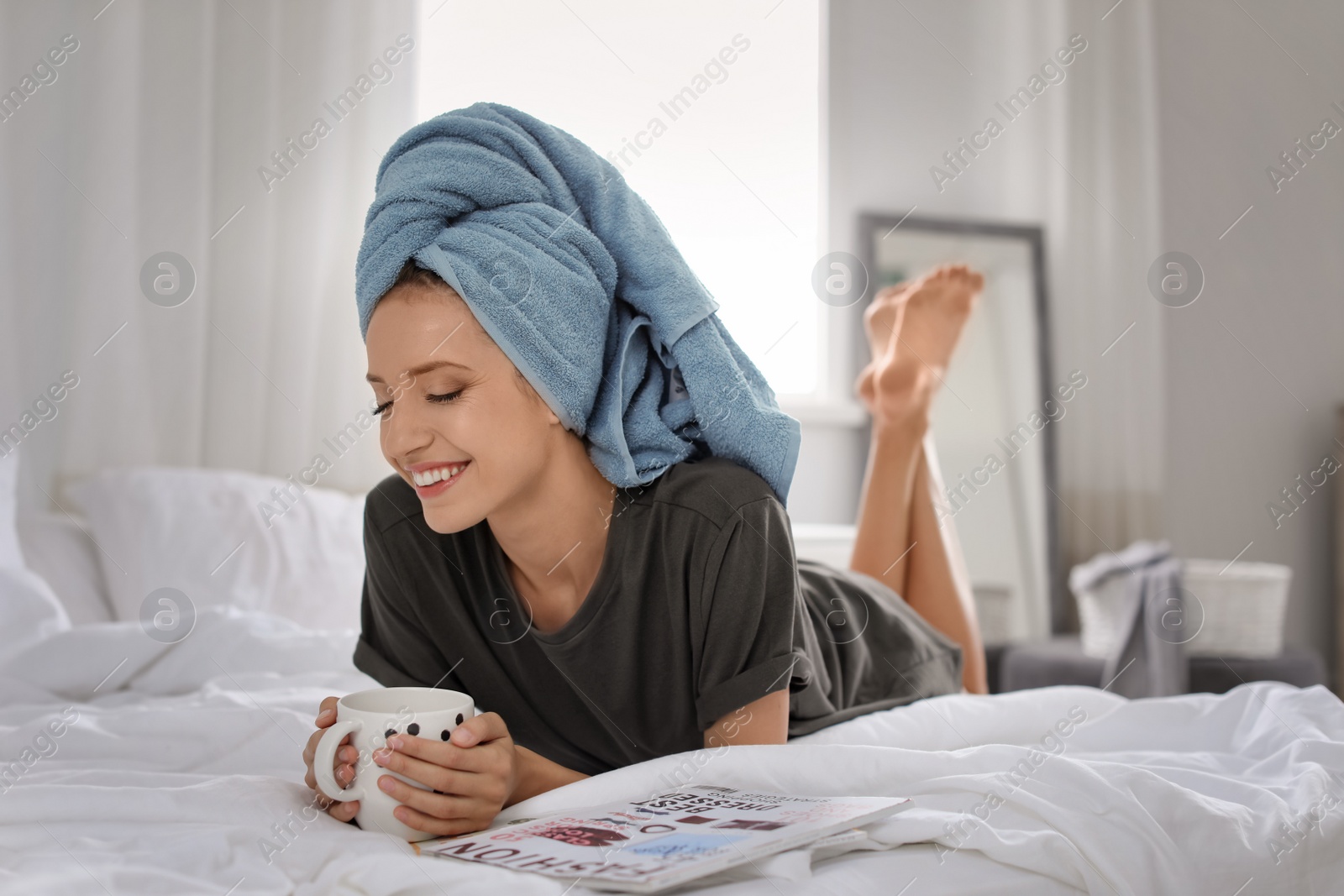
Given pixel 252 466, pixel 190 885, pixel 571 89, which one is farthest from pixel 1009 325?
pixel 190 885

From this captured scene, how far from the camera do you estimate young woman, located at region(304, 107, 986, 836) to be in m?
0.81

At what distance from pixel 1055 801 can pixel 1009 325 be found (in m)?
2.23

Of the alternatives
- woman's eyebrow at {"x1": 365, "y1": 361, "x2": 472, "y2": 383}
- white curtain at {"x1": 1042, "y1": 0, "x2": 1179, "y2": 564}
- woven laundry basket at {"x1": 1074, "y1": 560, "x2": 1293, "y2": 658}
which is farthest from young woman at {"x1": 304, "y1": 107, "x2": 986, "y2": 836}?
white curtain at {"x1": 1042, "y1": 0, "x2": 1179, "y2": 564}

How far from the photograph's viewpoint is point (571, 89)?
2.37 meters

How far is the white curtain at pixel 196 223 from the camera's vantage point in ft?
6.23

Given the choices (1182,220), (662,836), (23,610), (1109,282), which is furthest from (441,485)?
(1182,220)

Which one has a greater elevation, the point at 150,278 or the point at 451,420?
the point at 150,278

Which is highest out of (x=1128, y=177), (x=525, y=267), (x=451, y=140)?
(x=1128, y=177)

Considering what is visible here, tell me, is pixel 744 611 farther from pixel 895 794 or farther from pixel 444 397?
pixel 444 397

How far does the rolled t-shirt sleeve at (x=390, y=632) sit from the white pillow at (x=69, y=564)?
2.93 ft

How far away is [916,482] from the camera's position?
1.60m

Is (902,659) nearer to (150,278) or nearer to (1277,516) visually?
(150,278)

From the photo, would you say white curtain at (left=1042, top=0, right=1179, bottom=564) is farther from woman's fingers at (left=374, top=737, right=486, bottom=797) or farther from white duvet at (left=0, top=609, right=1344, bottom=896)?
woman's fingers at (left=374, top=737, right=486, bottom=797)

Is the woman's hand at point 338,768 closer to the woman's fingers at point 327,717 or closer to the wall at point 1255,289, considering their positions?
the woman's fingers at point 327,717
